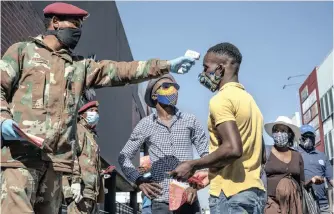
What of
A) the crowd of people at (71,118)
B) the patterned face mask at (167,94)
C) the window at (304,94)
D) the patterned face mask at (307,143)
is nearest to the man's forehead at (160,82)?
the patterned face mask at (167,94)

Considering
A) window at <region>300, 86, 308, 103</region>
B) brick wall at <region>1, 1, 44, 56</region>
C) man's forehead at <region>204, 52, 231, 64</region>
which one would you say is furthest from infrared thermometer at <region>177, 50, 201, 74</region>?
window at <region>300, 86, 308, 103</region>

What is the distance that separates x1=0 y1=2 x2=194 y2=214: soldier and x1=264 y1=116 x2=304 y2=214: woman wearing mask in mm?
3039

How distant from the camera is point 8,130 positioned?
3.47m

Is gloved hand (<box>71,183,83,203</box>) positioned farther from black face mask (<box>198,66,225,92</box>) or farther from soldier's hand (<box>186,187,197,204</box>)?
black face mask (<box>198,66,225,92</box>)

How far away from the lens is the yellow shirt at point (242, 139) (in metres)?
3.51

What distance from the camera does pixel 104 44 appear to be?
50.2 ft

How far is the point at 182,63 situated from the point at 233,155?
1029mm

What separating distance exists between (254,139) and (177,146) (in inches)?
64.4

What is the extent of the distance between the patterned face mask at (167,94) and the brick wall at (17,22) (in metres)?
3.06

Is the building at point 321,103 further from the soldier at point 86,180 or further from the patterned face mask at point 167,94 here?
the patterned face mask at point 167,94

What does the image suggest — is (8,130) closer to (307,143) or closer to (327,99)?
(307,143)

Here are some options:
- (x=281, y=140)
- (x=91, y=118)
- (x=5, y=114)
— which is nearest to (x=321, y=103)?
(x=281, y=140)

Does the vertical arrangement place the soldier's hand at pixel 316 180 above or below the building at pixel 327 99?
below

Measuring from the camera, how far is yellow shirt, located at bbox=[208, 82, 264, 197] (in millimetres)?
3512
